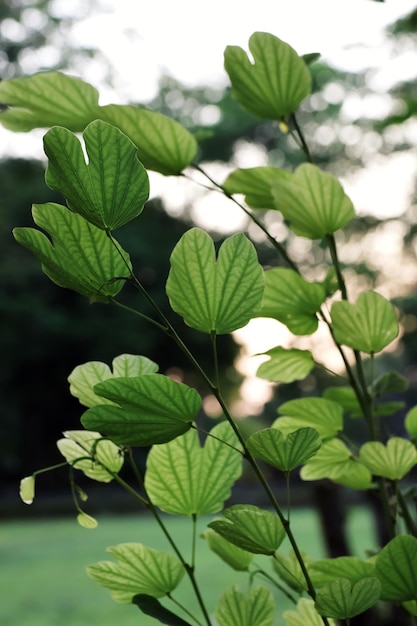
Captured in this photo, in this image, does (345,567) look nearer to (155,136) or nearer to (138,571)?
(138,571)

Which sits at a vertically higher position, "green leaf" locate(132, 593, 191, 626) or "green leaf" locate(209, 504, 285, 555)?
"green leaf" locate(209, 504, 285, 555)

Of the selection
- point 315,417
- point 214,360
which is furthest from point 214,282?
point 315,417

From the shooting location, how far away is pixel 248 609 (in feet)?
1.10

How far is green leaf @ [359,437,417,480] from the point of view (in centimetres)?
33

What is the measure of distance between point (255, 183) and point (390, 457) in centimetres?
17

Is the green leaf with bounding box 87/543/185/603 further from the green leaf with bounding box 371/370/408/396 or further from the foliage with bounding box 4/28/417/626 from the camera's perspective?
the green leaf with bounding box 371/370/408/396

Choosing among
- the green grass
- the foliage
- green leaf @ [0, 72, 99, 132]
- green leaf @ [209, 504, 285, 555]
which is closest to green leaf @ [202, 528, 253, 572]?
the foliage

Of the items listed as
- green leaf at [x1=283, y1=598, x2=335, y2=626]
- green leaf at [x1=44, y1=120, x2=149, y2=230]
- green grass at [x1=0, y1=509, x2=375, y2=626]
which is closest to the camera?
green leaf at [x1=44, y1=120, x2=149, y2=230]

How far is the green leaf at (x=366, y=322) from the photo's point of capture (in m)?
0.35

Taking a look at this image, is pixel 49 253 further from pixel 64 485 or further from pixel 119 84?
pixel 64 485

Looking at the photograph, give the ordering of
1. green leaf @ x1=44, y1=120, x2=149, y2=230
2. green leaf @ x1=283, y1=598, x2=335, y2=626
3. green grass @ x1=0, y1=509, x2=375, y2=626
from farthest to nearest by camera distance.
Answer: green grass @ x1=0, y1=509, x2=375, y2=626 < green leaf @ x1=283, y1=598, x2=335, y2=626 < green leaf @ x1=44, y1=120, x2=149, y2=230

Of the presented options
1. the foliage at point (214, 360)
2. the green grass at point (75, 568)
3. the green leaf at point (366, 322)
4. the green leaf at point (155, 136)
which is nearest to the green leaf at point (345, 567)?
the foliage at point (214, 360)

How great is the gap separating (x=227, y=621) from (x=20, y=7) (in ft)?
32.3

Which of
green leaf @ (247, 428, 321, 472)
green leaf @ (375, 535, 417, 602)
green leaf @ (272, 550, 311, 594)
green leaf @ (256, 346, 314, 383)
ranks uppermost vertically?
green leaf @ (247, 428, 321, 472)
